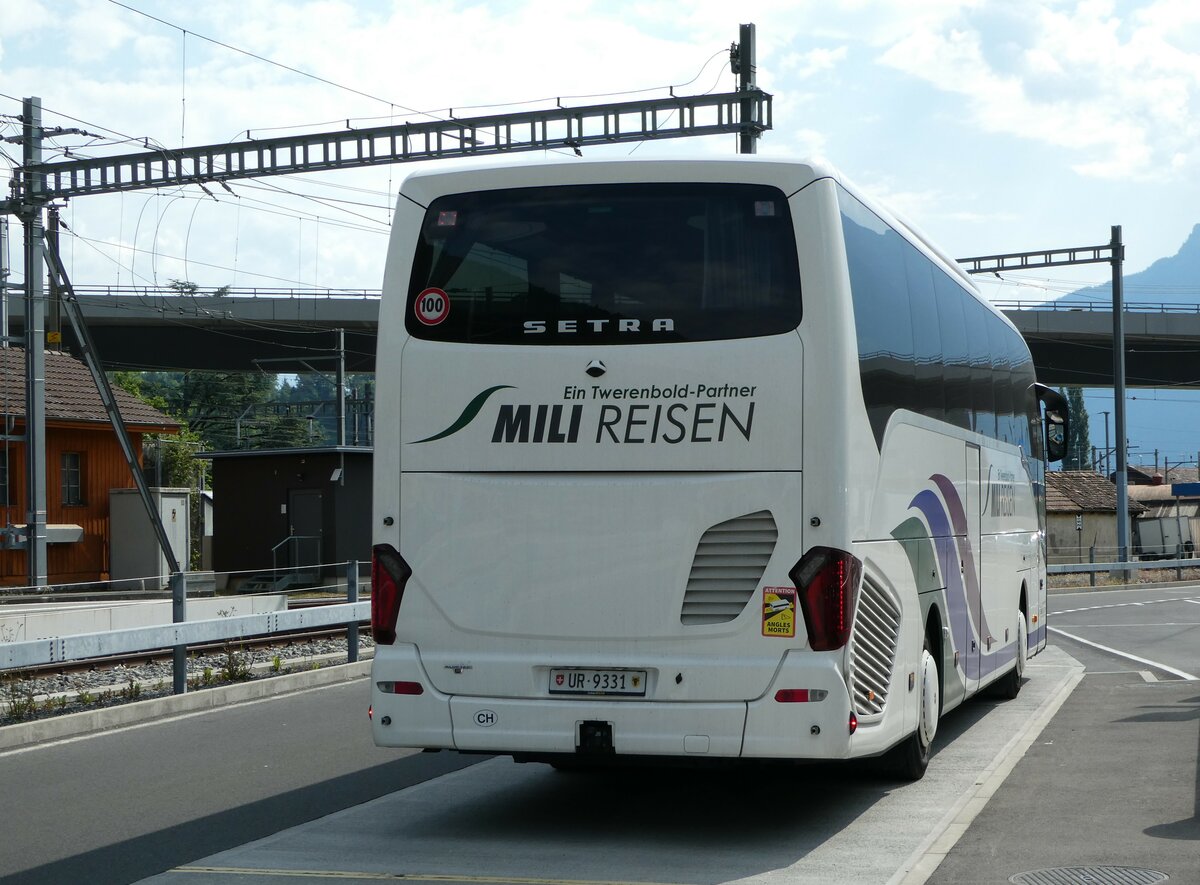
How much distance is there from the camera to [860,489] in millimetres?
7910

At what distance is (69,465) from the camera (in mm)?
40562

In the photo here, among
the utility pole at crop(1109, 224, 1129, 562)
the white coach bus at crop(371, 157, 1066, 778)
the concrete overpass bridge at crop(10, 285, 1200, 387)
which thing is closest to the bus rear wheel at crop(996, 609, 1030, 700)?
the white coach bus at crop(371, 157, 1066, 778)

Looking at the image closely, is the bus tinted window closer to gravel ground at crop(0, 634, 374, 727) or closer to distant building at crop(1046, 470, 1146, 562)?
gravel ground at crop(0, 634, 374, 727)

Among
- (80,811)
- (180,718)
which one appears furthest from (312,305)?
(80,811)

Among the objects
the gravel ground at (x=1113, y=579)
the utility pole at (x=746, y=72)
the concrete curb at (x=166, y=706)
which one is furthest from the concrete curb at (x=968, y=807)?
Answer: the gravel ground at (x=1113, y=579)

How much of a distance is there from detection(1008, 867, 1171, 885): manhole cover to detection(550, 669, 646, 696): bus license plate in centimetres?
200

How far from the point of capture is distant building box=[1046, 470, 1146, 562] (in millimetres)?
78812

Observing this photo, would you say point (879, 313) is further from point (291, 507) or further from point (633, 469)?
point (291, 507)

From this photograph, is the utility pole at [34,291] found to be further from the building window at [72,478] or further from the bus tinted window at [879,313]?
the bus tinted window at [879,313]

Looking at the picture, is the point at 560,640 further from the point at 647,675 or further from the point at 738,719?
the point at 738,719

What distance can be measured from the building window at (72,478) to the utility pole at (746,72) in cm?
2218

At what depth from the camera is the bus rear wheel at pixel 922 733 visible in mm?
9312

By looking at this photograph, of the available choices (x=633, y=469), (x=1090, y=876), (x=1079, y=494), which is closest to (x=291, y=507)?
(x=633, y=469)

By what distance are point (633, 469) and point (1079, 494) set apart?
259 ft
